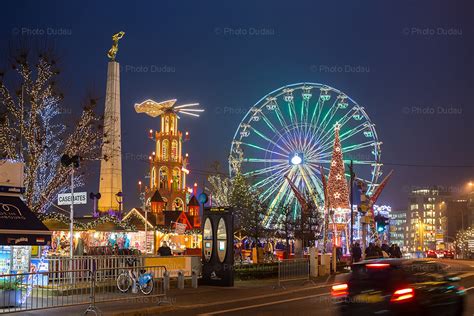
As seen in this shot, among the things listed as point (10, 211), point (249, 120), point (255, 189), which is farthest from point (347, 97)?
point (10, 211)

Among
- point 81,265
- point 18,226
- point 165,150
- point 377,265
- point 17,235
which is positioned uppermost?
point 165,150

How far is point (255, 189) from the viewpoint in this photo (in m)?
60.7

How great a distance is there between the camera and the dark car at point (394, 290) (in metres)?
10.7

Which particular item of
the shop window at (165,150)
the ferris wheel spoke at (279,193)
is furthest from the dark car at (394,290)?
the shop window at (165,150)

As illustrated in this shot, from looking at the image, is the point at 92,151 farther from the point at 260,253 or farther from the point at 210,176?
the point at 210,176

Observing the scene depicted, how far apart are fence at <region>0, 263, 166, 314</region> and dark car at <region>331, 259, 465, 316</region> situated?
686 centimetres

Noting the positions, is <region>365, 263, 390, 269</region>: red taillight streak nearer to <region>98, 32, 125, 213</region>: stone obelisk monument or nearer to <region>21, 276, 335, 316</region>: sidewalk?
<region>21, 276, 335, 316</region>: sidewalk

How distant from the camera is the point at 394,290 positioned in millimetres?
10703

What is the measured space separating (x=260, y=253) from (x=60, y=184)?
18.7 metres

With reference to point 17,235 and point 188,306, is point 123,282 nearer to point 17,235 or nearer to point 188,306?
point 188,306

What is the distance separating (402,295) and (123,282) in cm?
1065

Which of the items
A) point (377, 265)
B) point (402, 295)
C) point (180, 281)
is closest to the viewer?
point (402, 295)

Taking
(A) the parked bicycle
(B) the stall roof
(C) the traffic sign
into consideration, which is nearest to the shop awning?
(C) the traffic sign

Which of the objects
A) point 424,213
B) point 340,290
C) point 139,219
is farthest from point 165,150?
point 424,213
